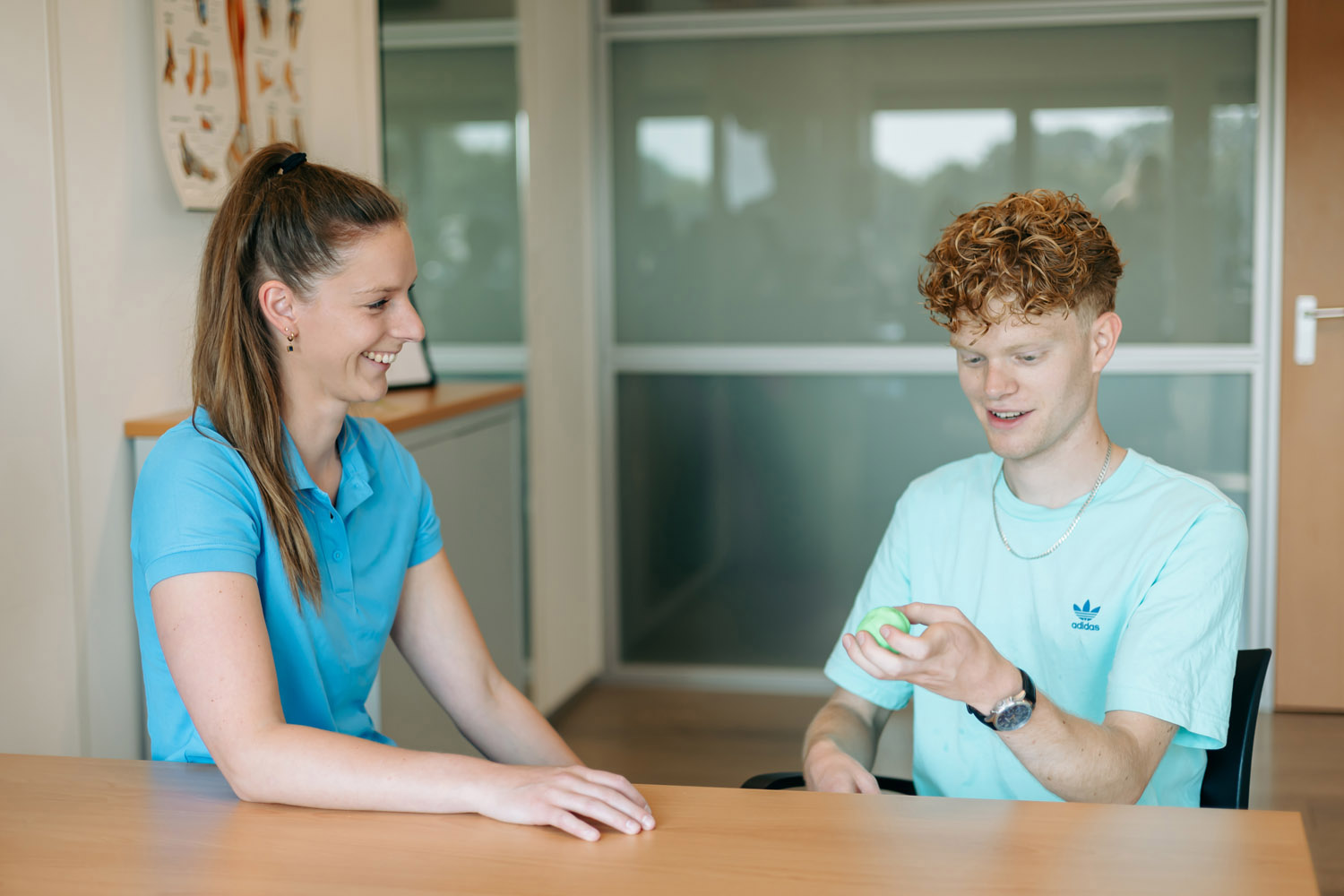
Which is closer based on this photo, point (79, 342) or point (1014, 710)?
point (1014, 710)

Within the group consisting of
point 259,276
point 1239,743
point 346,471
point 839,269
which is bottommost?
point 1239,743

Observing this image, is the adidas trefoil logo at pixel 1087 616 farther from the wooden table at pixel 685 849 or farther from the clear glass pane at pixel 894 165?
the clear glass pane at pixel 894 165

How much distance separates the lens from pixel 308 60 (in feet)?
8.23

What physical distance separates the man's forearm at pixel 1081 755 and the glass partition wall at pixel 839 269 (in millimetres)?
2447

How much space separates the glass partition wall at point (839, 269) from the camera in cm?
361

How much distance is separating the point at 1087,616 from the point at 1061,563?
7 cm

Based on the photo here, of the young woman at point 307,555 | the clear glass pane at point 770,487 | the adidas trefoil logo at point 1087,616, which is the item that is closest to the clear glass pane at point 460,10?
the clear glass pane at point 770,487

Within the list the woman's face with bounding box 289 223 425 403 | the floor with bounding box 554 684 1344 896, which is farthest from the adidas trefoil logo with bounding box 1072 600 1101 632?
the floor with bounding box 554 684 1344 896

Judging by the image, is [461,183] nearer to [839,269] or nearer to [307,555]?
[839,269]

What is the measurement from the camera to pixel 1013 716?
124 cm

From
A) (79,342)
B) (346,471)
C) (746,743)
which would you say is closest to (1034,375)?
(346,471)

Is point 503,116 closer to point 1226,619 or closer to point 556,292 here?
point 556,292

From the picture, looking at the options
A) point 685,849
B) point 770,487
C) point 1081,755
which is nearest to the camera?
point 685,849

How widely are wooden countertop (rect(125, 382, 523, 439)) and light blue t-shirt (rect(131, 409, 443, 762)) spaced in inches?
13.2
